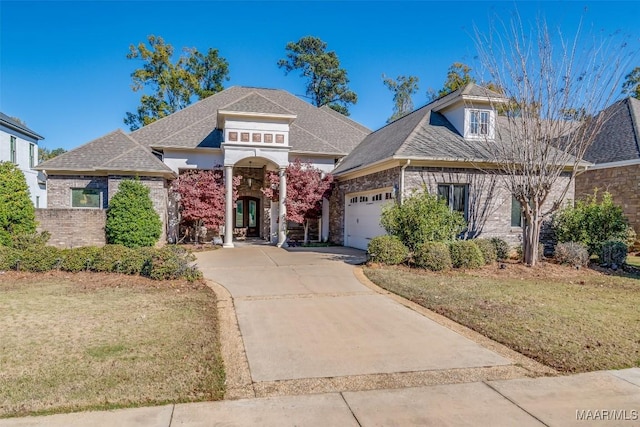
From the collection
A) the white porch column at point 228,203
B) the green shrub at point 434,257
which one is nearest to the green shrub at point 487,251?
the green shrub at point 434,257

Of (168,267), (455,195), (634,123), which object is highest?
(634,123)

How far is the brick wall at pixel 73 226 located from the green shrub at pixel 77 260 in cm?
502

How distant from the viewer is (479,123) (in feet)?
49.4

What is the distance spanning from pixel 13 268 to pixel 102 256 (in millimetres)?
2336

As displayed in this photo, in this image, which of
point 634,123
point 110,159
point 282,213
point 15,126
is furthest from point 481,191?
point 15,126

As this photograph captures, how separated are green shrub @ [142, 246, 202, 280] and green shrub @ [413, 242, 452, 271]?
5.96 meters

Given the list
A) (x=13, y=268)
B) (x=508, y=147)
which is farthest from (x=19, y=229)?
(x=508, y=147)

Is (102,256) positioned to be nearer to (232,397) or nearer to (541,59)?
(232,397)

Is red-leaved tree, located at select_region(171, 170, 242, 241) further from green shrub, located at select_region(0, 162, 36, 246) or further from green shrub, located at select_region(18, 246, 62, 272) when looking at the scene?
green shrub, located at select_region(18, 246, 62, 272)

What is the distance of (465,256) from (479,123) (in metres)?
6.16

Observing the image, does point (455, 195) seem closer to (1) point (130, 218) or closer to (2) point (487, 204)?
(2) point (487, 204)

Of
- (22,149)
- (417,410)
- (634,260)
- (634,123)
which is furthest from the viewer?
(22,149)

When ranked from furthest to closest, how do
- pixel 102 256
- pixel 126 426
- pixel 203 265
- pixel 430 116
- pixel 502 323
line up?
pixel 430 116 → pixel 203 265 → pixel 102 256 → pixel 502 323 → pixel 126 426

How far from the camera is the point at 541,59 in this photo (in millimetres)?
11938
